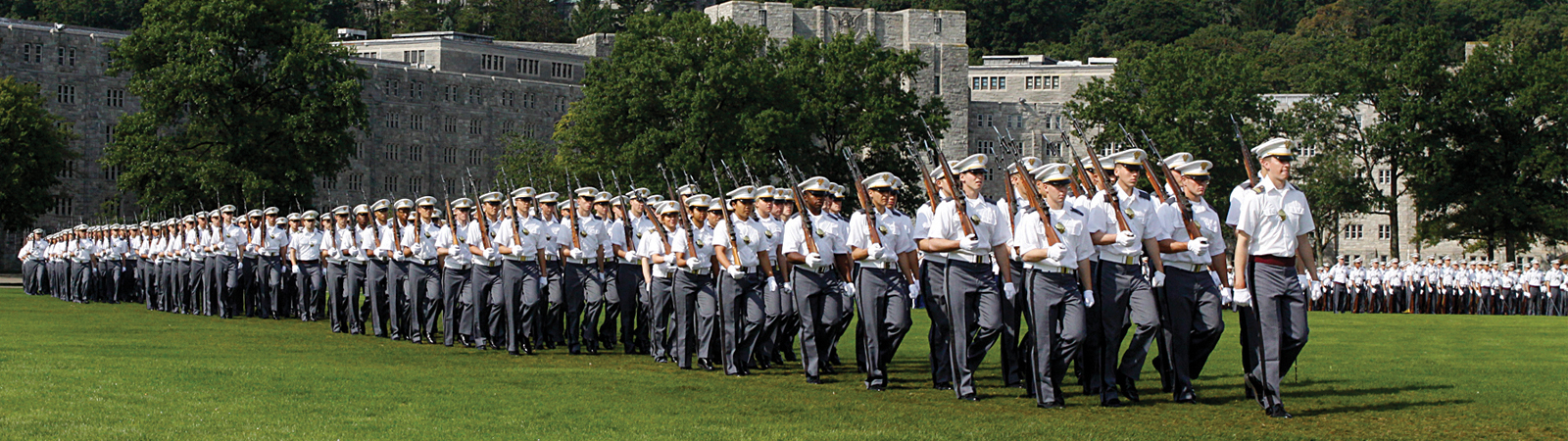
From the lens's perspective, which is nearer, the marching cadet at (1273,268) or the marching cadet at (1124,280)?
the marching cadet at (1273,268)

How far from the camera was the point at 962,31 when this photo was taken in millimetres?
134375

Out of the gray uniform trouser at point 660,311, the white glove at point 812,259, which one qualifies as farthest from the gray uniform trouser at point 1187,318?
the gray uniform trouser at point 660,311

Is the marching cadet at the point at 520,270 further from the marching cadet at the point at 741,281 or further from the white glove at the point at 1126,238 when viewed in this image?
the white glove at the point at 1126,238

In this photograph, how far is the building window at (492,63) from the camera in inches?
4833

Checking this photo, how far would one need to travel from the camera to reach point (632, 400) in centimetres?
1423

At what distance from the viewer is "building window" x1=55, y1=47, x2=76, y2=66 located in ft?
312

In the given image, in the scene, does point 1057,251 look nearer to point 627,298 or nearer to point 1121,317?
point 1121,317

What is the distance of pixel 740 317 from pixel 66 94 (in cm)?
8667

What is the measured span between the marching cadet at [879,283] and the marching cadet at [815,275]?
26.8 inches

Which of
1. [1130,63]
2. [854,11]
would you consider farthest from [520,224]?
[854,11]

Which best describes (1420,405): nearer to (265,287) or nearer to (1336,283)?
(265,287)

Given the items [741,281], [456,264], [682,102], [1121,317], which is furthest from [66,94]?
[1121,317]

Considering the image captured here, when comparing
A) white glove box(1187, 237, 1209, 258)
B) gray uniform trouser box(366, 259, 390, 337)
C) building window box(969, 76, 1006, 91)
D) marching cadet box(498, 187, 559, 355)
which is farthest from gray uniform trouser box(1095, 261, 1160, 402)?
building window box(969, 76, 1006, 91)

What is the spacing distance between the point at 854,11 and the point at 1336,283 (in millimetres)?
84284
